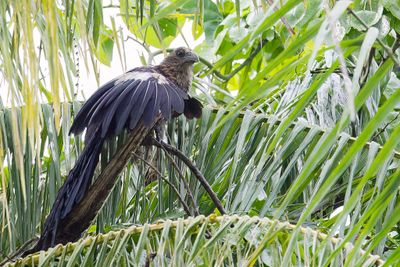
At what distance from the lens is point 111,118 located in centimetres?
380

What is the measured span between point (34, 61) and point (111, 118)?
1.70 meters

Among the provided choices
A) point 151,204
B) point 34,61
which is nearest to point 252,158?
point 151,204

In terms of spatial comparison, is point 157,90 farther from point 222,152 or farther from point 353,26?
point 353,26

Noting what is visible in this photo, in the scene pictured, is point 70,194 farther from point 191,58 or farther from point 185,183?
point 191,58

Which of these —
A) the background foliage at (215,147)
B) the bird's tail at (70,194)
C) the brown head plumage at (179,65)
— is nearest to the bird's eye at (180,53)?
the brown head plumage at (179,65)

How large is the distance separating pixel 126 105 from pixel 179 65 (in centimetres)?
207

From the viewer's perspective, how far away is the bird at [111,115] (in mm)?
3328

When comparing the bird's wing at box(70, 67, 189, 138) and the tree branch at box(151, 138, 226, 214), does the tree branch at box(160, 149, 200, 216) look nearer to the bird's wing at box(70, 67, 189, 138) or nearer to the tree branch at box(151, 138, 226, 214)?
the tree branch at box(151, 138, 226, 214)

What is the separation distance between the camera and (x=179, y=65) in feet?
19.6

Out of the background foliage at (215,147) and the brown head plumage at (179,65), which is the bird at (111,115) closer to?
the background foliage at (215,147)

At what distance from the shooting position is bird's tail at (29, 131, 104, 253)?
3.27m

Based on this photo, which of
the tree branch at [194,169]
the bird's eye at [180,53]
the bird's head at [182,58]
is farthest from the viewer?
the bird's eye at [180,53]

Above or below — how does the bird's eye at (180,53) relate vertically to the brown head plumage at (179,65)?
above

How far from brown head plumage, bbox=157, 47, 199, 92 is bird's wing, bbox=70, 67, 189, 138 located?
153 cm
